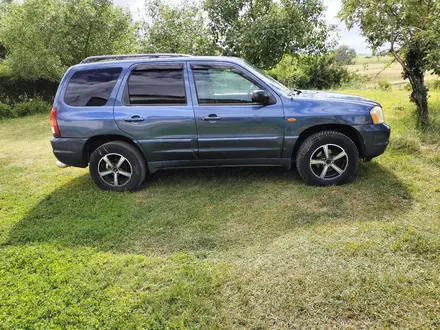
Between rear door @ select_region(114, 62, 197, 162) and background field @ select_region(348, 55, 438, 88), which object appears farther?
background field @ select_region(348, 55, 438, 88)

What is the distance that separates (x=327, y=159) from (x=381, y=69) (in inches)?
203

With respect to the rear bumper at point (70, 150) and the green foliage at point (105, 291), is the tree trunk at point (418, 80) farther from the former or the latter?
the rear bumper at point (70, 150)

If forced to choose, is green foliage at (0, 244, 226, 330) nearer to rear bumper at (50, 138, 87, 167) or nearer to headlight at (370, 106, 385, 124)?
rear bumper at (50, 138, 87, 167)

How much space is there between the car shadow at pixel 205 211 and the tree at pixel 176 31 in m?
7.43

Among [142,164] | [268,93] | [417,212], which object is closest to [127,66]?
[142,164]

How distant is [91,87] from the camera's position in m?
4.76

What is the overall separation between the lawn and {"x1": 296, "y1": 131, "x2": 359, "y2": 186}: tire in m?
0.20

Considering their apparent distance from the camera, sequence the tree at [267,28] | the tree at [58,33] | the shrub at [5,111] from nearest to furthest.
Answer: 1. the tree at [267,28]
2. the tree at [58,33]
3. the shrub at [5,111]

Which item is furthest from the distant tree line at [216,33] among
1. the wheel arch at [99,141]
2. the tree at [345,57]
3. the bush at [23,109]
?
the tree at [345,57]

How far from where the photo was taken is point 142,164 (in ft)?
15.9

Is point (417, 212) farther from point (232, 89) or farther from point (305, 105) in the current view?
point (232, 89)

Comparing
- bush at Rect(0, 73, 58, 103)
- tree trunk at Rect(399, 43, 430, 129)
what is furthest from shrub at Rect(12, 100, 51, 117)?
tree trunk at Rect(399, 43, 430, 129)

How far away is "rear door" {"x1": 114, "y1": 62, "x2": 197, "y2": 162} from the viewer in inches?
182

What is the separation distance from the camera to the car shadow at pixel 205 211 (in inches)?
145
